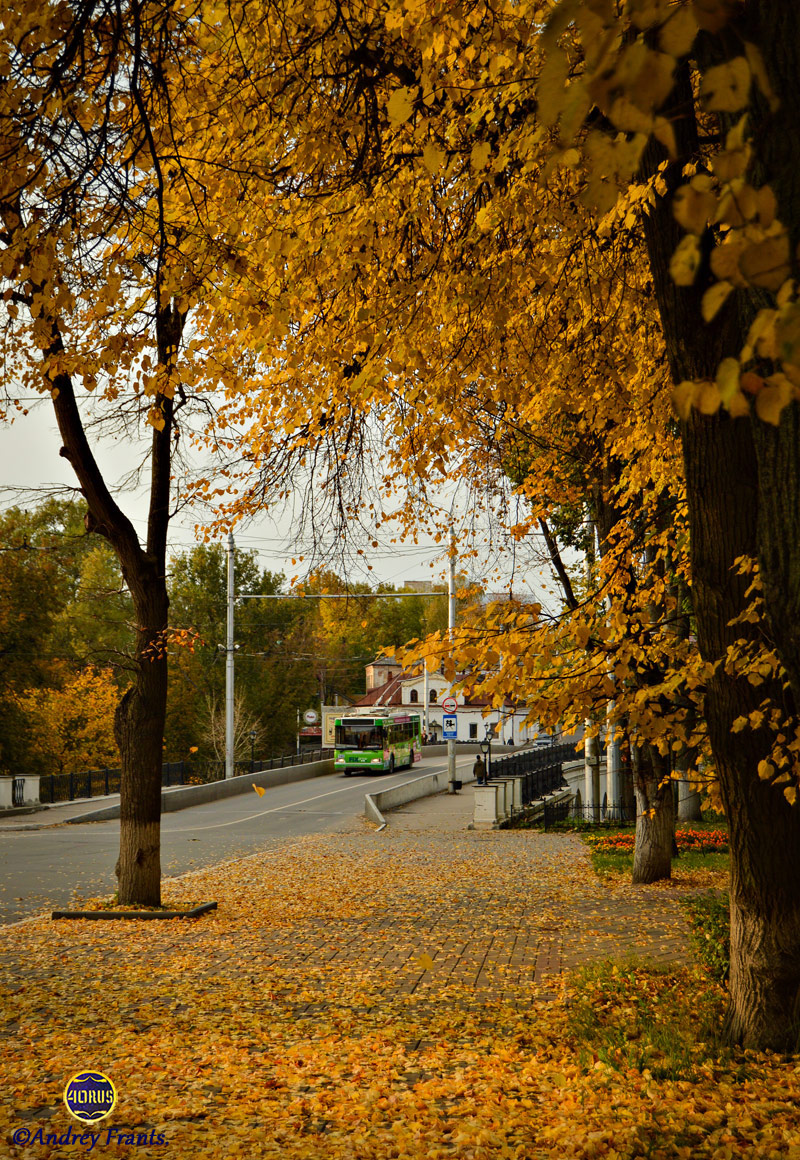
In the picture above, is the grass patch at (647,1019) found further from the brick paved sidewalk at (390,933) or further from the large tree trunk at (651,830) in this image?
the large tree trunk at (651,830)

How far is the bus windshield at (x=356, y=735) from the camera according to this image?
43156mm

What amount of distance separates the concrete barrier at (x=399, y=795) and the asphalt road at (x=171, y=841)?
2.15 feet

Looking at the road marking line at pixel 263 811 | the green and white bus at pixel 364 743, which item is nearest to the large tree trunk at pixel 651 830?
the road marking line at pixel 263 811

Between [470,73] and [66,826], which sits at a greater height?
[470,73]

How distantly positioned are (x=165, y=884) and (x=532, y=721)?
10.1 meters

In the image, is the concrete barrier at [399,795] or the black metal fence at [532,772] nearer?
the concrete barrier at [399,795]

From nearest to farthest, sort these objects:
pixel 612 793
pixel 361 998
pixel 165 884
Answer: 1. pixel 361 998
2. pixel 165 884
3. pixel 612 793

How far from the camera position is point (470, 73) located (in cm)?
605

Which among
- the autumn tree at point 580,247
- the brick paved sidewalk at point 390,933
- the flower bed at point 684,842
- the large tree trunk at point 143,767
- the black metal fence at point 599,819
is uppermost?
the autumn tree at point 580,247

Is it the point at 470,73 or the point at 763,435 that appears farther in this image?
the point at 470,73

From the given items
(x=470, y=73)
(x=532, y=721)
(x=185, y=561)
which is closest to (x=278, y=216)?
(x=470, y=73)

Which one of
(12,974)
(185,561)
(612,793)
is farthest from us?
(185,561)

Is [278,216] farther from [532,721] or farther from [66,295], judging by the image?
[532,721]

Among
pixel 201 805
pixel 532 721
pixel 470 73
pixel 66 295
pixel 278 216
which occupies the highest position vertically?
pixel 470 73
